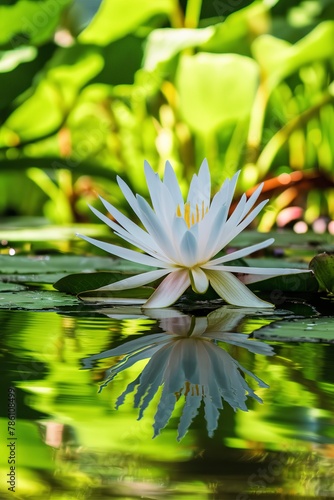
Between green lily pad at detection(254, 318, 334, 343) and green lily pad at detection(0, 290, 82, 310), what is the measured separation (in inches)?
11.1

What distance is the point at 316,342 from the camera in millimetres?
795

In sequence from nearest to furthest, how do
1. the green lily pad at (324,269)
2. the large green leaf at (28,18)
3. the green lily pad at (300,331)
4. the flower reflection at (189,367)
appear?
1. the flower reflection at (189,367)
2. the green lily pad at (300,331)
3. the green lily pad at (324,269)
4. the large green leaf at (28,18)

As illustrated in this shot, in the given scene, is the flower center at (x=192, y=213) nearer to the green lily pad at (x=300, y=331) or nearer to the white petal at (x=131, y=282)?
the white petal at (x=131, y=282)

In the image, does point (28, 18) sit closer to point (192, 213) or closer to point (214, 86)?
point (214, 86)

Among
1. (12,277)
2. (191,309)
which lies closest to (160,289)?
(191,309)

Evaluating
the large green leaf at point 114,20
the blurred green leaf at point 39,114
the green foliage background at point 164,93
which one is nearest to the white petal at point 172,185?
the green foliage background at point 164,93

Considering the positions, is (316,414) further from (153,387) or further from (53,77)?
(53,77)

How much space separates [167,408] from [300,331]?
298 millimetres

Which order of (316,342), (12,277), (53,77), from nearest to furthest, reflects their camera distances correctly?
(316,342)
(12,277)
(53,77)

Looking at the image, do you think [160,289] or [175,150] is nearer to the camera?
[160,289]

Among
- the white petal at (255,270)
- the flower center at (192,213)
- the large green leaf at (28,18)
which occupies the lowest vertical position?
the white petal at (255,270)

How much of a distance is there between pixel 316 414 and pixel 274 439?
7 centimetres

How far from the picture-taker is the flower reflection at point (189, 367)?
561 mm

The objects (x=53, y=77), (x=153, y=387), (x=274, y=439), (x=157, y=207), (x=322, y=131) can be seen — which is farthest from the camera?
(x=322, y=131)
